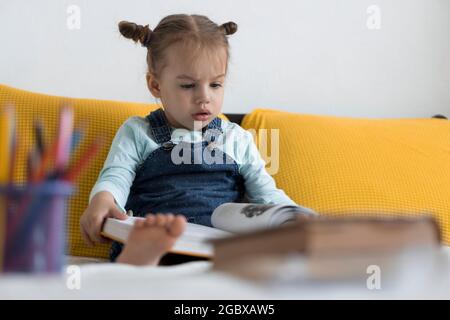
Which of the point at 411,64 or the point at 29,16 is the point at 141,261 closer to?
the point at 29,16

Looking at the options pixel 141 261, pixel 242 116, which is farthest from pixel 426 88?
pixel 141 261

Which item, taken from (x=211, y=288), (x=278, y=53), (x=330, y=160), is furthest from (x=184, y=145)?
(x=211, y=288)

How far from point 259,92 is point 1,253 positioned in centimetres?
132

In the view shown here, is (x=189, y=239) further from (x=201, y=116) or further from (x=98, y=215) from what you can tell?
(x=201, y=116)

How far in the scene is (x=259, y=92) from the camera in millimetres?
1770

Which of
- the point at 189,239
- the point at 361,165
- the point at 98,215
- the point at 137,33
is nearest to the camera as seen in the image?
the point at 189,239

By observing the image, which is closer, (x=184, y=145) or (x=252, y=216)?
(x=252, y=216)

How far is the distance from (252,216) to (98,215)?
0.84 feet

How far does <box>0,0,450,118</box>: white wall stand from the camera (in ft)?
5.24

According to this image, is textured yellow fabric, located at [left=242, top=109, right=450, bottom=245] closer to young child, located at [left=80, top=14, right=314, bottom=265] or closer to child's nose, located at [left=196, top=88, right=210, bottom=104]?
young child, located at [left=80, top=14, right=314, bottom=265]

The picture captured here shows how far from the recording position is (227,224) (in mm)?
958

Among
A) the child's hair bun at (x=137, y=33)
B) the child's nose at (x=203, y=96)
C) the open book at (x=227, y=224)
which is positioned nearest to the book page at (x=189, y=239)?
the open book at (x=227, y=224)

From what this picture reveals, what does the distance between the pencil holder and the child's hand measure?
492 millimetres

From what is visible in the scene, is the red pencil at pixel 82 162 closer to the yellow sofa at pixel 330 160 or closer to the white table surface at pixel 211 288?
the white table surface at pixel 211 288
